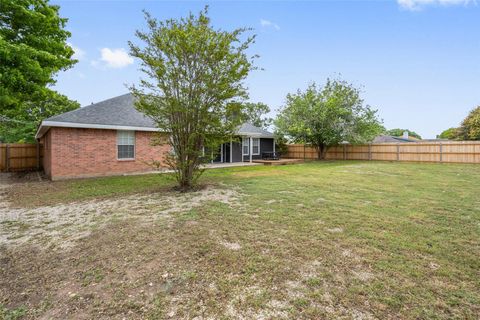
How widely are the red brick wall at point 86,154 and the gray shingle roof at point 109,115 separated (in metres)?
0.45

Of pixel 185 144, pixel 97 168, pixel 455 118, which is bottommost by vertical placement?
pixel 97 168

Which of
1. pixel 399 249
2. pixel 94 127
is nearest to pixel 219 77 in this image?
pixel 399 249

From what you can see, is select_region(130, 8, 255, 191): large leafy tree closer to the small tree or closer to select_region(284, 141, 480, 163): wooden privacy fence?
select_region(284, 141, 480, 163): wooden privacy fence

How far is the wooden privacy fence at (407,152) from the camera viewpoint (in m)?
15.7

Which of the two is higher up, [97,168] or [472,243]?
[97,168]

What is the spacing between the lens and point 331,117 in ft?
61.1

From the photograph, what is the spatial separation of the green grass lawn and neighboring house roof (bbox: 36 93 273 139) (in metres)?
7.01

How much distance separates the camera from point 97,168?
37.2 feet

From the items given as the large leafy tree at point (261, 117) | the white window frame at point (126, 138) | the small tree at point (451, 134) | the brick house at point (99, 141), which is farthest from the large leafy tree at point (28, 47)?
the small tree at point (451, 134)

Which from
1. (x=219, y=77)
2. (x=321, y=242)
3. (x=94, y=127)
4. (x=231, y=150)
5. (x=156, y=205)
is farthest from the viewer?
(x=231, y=150)

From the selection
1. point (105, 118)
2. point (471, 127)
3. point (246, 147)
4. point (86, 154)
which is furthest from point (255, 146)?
point (471, 127)

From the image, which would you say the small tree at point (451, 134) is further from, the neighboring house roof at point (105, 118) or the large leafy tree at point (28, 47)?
the large leafy tree at point (28, 47)

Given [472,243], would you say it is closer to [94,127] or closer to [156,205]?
[156,205]

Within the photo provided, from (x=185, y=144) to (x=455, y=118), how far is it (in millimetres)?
36841
